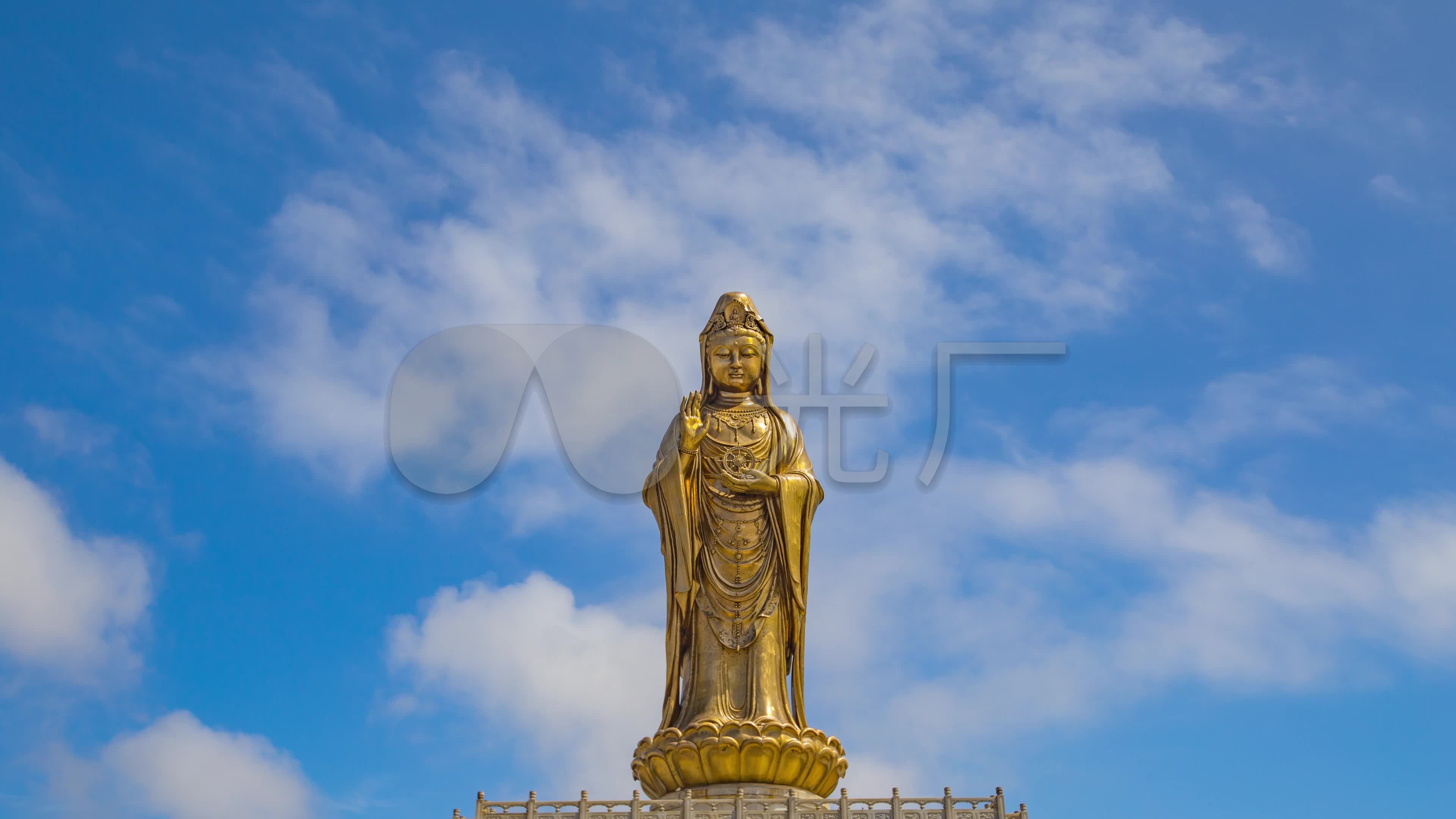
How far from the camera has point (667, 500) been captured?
2020 cm

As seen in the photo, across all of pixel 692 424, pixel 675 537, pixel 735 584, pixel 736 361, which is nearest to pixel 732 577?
pixel 735 584

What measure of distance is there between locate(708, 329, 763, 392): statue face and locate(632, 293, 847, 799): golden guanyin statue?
2 centimetres

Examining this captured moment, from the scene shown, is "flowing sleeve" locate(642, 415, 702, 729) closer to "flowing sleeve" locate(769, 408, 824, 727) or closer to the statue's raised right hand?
the statue's raised right hand

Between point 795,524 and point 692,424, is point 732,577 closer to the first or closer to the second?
point 795,524

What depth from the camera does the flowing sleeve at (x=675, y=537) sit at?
1973cm

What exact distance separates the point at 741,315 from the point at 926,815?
7.35 m

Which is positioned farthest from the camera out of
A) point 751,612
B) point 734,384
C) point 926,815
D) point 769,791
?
point 734,384

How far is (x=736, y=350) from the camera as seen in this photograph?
20984 mm

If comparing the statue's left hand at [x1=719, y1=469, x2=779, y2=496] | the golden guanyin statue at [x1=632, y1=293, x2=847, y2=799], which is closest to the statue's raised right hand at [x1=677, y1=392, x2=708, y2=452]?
the golden guanyin statue at [x1=632, y1=293, x2=847, y2=799]

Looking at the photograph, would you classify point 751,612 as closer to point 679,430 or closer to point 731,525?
point 731,525

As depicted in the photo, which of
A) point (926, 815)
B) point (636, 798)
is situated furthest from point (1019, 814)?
point (636, 798)

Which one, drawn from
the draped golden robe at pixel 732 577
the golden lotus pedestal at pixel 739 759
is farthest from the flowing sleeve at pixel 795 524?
the golden lotus pedestal at pixel 739 759

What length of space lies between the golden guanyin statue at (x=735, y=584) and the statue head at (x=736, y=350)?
2cm

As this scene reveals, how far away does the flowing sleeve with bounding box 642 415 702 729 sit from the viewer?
1973cm
